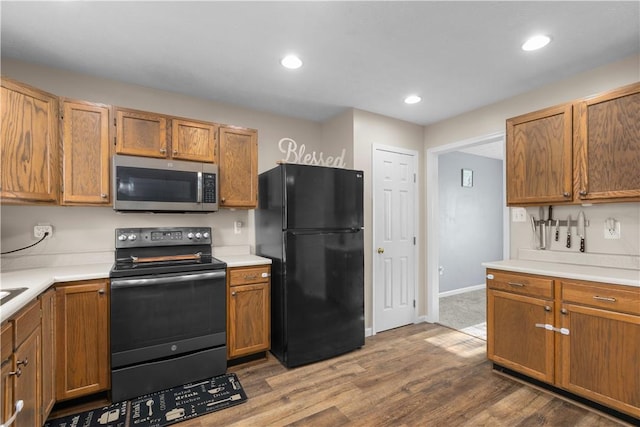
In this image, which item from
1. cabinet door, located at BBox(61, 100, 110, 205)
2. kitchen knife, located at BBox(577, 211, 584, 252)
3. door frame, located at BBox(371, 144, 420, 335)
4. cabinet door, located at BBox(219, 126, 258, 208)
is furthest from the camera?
door frame, located at BBox(371, 144, 420, 335)

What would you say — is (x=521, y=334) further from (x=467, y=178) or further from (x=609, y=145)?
(x=467, y=178)

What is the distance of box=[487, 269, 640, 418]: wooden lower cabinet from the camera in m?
1.84

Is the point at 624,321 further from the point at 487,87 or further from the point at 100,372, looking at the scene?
the point at 100,372

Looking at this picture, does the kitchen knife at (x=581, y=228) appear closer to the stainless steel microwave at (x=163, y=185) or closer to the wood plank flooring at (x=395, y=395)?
the wood plank flooring at (x=395, y=395)

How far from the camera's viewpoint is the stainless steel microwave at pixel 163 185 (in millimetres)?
2369

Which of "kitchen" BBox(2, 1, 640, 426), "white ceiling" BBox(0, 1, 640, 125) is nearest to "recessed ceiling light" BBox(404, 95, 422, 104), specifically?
"white ceiling" BBox(0, 1, 640, 125)

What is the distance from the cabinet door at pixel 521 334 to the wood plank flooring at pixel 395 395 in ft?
0.55

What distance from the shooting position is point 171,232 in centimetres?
268

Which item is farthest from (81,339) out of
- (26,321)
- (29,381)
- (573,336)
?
(573,336)

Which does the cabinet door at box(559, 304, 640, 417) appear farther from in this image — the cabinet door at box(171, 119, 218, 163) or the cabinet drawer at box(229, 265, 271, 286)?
the cabinet door at box(171, 119, 218, 163)

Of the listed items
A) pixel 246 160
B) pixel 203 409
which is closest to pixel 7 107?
pixel 246 160

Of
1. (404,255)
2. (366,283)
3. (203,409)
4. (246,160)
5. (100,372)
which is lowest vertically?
(203,409)

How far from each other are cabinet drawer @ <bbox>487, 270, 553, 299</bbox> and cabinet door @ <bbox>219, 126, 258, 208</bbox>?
2217 mm

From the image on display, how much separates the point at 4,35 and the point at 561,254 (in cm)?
444
